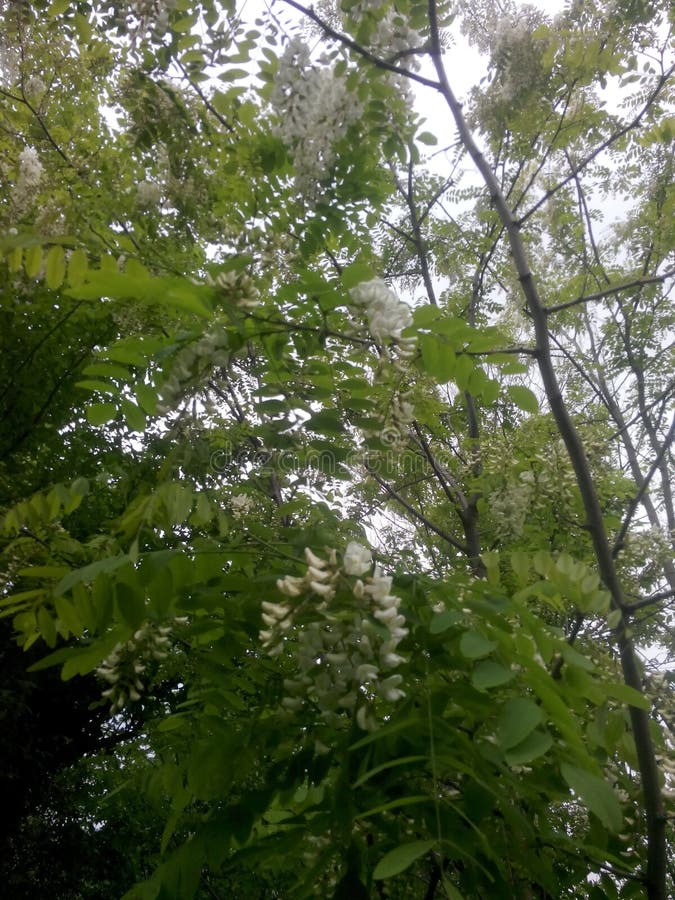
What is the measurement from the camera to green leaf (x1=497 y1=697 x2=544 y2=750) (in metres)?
0.89

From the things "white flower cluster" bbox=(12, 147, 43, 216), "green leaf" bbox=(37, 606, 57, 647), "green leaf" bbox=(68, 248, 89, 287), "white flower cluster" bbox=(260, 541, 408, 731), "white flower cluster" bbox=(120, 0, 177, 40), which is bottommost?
"green leaf" bbox=(37, 606, 57, 647)

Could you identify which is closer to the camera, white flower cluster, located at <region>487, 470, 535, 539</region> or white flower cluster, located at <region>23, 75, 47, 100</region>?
white flower cluster, located at <region>487, 470, 535, 539</region>

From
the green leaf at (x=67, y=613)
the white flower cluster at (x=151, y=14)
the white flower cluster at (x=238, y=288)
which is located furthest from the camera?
the white flower cluster at (x=151, y=14)

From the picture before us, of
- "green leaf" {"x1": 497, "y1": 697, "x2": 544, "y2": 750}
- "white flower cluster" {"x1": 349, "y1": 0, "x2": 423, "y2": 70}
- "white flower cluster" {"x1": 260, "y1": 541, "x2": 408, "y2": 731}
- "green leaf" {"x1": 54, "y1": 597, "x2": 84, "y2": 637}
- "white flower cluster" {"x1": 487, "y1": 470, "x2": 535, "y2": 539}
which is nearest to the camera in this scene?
"green leaf" {"x1": 497, "y1": 697, "x2": 544, "y2": 750}

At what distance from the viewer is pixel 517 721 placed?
0.92 m

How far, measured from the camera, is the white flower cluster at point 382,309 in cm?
138

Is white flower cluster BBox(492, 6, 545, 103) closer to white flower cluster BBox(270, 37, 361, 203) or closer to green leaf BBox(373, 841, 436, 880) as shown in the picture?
white flower cluster BBox(270, 37, 361, 203)

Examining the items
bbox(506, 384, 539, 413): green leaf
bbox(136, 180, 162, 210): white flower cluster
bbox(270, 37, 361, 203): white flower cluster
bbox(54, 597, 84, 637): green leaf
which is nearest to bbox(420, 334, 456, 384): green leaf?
bbox(506, 384, 539, 413): green leaf

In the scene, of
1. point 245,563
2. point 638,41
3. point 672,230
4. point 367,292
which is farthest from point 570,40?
point 245,563

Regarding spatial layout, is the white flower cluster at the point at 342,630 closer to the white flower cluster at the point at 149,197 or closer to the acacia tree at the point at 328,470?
the acacia tree at the point at 328,470

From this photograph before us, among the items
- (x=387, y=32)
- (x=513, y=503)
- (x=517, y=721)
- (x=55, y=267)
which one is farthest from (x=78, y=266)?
(x=513, y=503)

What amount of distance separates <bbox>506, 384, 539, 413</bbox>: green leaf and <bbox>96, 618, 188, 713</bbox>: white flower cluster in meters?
0.97

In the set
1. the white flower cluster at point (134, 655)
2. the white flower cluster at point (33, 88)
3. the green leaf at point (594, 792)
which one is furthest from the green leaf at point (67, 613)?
the white flower cluster at point (33, 88)

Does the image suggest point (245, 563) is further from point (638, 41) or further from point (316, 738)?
point (638, 41)
